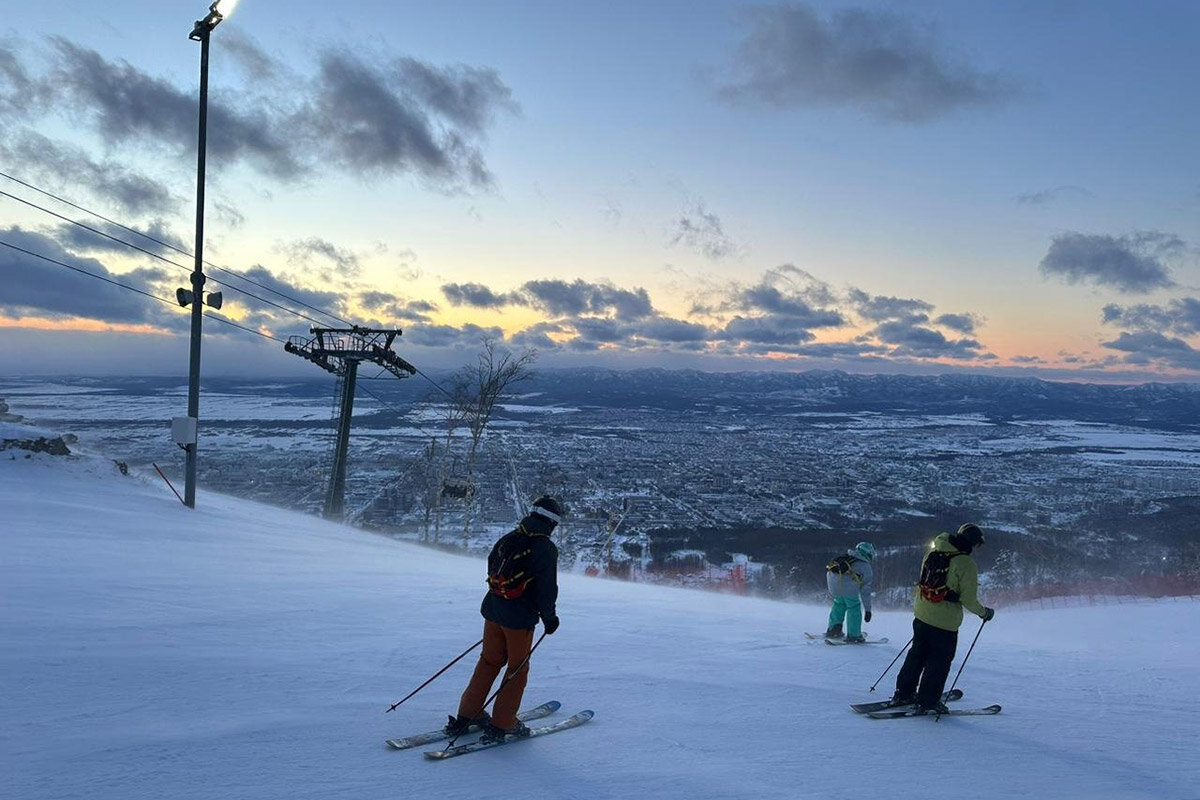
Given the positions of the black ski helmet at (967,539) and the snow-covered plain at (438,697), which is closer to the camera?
the snow-covered plain at (438,697)

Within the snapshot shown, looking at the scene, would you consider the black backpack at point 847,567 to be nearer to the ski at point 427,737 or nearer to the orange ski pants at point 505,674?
the ski at point 427,737

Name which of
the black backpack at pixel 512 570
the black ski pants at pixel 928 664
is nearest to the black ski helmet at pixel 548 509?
the black backpack at pixel 512 570

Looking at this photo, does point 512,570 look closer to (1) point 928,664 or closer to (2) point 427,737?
(2) point 427,737

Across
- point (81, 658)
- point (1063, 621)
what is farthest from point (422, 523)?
point (81, 658)

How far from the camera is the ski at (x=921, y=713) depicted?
239 inches

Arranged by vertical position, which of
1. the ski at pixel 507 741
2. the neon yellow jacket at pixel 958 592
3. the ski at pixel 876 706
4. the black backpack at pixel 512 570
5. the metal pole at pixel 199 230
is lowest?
the ski at pixel 876 706

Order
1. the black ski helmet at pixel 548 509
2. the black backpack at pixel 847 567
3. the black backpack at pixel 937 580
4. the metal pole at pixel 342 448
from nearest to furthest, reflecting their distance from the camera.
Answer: the black ski helmet at pixel 548 509, the black backpack at pixel 937 580, the black backpack at pixel 847 567, the metal pole at pixel 342 448

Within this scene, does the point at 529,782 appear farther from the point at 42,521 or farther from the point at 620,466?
the point at 620,466

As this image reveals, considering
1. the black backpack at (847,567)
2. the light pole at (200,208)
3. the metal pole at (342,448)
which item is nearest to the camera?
the black backpack at (847,567)

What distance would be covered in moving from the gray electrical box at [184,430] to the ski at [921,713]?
13.2m

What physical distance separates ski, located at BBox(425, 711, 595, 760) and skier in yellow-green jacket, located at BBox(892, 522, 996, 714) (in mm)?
3044

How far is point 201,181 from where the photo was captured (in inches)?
532

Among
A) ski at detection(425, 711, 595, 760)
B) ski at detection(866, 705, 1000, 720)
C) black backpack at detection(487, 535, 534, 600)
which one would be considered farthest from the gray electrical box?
ski at detection(866, 705, 1000, 720)

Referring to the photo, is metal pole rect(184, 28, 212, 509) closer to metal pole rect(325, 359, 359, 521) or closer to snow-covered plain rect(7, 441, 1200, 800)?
snow-covered plain rect(7, 441, 1200, 800)
